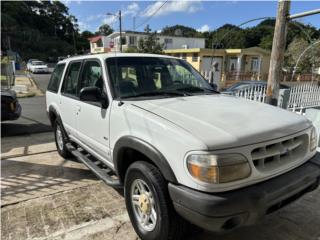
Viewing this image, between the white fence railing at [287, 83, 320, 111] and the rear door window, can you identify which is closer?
the rear door window

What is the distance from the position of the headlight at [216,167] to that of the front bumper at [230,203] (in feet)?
0.38

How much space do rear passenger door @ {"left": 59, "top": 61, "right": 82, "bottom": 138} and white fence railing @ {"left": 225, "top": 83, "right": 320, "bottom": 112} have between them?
16.9 feet

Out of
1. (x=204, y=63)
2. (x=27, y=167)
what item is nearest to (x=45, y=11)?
(x=204, y=63)

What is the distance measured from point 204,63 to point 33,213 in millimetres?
28322

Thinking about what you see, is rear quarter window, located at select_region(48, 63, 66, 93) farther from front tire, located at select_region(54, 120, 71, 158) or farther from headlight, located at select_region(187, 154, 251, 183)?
headlight, located at select_region(187, 154, 251, 183)

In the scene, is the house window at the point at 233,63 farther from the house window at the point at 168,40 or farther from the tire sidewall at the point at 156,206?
the tire sidewall at the point at 156,206

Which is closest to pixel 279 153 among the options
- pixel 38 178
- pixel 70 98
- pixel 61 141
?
pixel 70 98

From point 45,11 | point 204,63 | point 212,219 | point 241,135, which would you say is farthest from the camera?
point 45,11

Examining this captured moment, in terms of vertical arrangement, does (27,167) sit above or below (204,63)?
below

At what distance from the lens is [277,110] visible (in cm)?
303

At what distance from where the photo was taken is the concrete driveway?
299 cm

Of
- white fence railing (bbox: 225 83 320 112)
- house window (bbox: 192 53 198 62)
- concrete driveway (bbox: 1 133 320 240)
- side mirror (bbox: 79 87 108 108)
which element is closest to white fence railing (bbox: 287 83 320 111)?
white fence railing (bbox: 225 83 320 112)

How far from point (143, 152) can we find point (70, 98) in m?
2.42

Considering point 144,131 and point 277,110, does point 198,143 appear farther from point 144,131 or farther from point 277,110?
point 277,110
